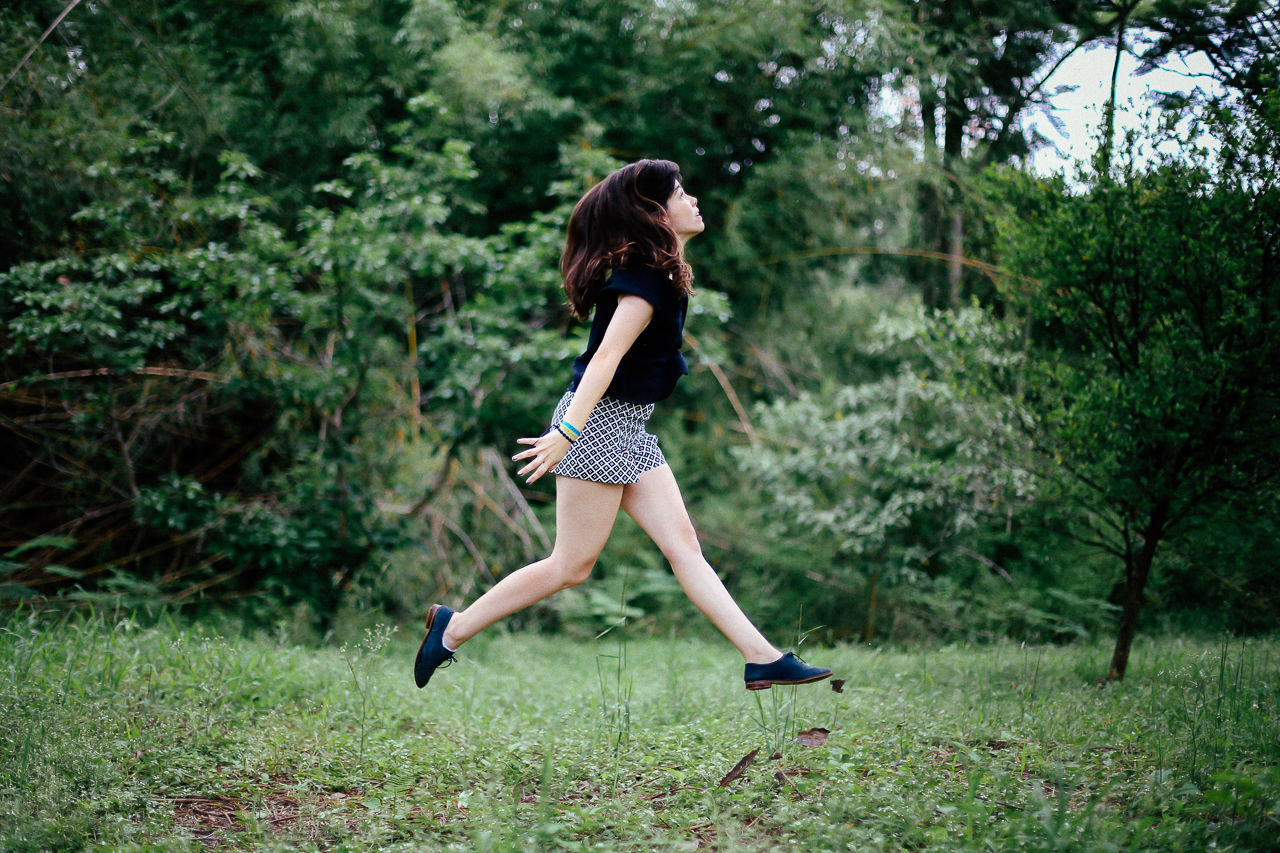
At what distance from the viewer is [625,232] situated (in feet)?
8.92

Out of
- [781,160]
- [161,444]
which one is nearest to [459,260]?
[161,444]

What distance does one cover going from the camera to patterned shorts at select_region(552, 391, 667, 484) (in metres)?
2.68

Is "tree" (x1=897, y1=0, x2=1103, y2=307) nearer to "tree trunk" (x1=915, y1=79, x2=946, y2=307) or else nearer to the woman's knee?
"tree trunk" (x1=915, y1=79, x2=946, y2=307)

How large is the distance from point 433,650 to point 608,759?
72 cm

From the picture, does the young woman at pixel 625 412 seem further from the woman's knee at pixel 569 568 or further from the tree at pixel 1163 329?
the tree at pixel 1163 329

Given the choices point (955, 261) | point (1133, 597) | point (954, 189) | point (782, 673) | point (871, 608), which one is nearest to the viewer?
point (782, 673)

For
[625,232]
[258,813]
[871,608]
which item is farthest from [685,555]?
[871,608]

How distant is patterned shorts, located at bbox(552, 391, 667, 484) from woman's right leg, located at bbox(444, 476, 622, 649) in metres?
0.04

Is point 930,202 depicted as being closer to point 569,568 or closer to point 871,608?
point 871,608

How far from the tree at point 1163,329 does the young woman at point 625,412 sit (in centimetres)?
222

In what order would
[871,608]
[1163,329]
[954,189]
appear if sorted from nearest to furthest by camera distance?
1. [1163,329]
2. [871,608]
3. [954,189]

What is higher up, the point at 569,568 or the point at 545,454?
the point at 545,454

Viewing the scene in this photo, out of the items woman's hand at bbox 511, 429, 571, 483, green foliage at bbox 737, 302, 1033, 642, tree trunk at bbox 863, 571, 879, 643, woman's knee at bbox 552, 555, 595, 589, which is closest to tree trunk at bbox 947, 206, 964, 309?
green foliage at bbox 737, 302, 1033, 642

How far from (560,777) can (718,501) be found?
5452mm
